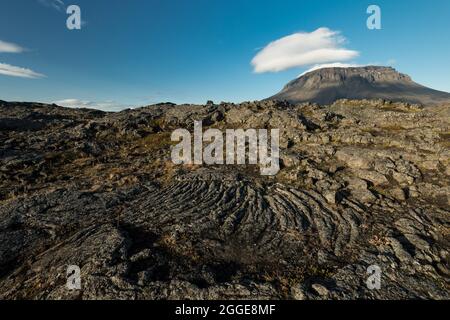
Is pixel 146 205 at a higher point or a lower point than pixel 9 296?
higher

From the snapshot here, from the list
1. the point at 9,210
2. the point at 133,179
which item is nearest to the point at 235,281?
the point at 133,179

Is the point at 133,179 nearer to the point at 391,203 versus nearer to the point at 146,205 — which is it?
the point at 146,205

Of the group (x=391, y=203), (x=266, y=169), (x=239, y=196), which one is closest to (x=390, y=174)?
(x=391, y=203)

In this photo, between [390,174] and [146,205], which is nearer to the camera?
[146,205]

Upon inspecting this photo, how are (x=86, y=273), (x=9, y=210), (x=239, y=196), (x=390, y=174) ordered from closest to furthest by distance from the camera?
(x=86, y=273), (x=9, y=210), (x=239, y=196), (x=390, y=174)

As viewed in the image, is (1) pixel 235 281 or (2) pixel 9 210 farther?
(2) pixel 9 210
